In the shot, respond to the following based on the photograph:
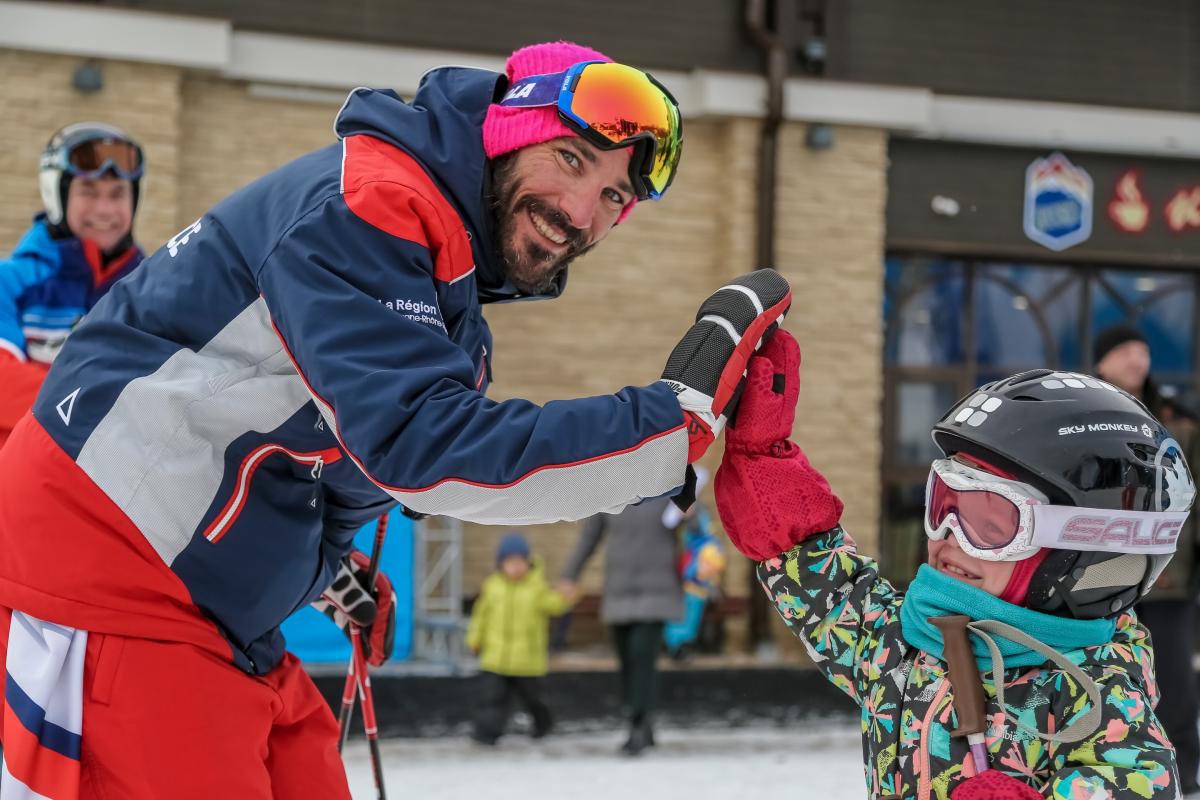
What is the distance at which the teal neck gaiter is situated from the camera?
2.14 m

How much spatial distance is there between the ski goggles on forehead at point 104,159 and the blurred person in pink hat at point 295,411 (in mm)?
1809

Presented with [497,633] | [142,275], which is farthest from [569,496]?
[497,633]

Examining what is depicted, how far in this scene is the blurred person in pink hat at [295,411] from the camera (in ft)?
5.92

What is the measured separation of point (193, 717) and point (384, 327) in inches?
26.8

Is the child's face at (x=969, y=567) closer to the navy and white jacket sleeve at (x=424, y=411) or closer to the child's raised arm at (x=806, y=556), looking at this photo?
the child's raised arm at (x=806, y=556)

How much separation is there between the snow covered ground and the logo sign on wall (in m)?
4.62

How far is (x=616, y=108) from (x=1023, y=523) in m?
0.91

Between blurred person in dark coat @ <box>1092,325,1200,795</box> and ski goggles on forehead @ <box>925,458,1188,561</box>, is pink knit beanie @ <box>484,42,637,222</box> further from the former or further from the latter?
blurred person in dark coat @ <box>1092,325,1200,795</box>

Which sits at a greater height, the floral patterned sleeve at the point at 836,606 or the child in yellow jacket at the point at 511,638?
the floral patterned sleeve at the point at 836,606

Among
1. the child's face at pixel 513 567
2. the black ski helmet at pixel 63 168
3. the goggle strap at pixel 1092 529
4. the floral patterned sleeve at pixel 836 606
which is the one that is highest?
the black ski helmet at pixel 63 168

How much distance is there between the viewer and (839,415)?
979 cm

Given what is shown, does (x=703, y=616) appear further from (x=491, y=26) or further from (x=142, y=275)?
(x=142, y=275)

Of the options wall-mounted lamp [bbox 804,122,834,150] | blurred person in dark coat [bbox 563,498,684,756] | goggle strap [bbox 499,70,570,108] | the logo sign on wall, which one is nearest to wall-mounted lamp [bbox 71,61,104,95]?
blurred person in dark coat [bbox 563,498,684,756]

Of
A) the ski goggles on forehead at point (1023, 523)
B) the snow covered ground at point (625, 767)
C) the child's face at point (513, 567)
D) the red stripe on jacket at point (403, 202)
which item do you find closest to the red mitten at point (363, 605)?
the red stripe on jacket at point (403, 202)
